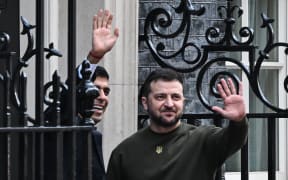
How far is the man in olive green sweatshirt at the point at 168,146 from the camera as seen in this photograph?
212 inches

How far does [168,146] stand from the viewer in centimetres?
546

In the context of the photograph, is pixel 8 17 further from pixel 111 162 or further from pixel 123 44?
pixel 111 162

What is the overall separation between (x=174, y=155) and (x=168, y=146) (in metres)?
0.06

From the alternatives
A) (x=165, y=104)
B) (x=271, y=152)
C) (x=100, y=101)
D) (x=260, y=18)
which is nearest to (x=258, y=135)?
(x=260, y=18)

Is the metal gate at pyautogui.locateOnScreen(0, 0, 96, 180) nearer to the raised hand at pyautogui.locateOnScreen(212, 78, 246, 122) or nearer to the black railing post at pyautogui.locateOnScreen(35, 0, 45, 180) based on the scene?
the black railing post at pyautogui.locateOnScreen(35, 0, 45, 180)

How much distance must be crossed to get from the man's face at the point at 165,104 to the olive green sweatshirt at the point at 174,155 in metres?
0.09

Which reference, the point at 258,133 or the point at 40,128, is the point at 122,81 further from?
the point at 40,128

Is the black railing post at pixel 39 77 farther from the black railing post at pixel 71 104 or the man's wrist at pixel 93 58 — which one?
the man's wrist at pixel 93 58

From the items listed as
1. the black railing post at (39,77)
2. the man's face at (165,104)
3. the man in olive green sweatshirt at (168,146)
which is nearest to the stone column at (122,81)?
the man in olive green sweatshirt at (168,146)

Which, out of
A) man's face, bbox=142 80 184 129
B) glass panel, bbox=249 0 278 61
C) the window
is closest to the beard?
man's face, bbox=142 80 184 129

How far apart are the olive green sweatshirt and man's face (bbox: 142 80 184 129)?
0.09 meters

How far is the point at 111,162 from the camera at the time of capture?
5539 millimetres

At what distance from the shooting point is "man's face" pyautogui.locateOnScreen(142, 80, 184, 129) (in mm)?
5375

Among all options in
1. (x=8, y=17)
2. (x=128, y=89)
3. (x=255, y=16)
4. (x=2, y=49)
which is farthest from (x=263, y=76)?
(x=2, y=49)
